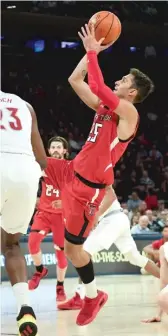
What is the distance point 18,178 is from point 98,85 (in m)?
1.37

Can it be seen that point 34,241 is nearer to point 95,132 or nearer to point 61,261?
point 61,261

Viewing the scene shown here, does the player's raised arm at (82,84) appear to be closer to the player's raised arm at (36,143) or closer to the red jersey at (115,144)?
the red jersey at (115,144)

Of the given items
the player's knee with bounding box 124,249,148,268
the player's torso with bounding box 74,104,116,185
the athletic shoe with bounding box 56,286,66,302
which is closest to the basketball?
the player's torso with bounding box 74,104,116,185

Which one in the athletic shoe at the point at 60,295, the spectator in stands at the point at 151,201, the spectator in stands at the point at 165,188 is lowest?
the spectator in stands at the point at 165,188

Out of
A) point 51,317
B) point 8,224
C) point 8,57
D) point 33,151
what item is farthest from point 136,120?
point 8,57

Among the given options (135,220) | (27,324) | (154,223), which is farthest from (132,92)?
(154,223)

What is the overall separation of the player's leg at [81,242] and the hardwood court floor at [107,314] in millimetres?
233

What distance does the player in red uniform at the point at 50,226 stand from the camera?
737cm

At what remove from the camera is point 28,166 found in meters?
4.04

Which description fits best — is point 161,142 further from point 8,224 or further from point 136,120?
point 8,224

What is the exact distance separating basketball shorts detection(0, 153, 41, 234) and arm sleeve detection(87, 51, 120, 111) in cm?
118

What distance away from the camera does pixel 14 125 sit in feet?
13.2

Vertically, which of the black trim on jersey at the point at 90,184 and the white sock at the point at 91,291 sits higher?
the black trim on jersey at the point at 90,184

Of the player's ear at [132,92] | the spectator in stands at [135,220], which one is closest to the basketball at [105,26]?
the player's ear at [132,92]
